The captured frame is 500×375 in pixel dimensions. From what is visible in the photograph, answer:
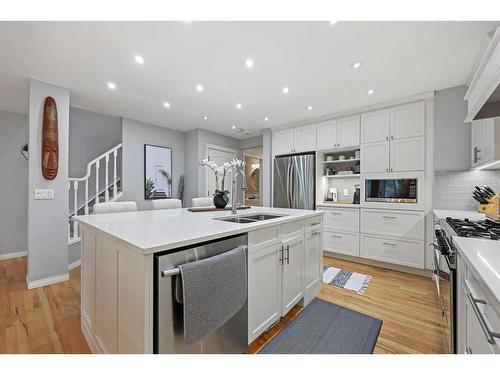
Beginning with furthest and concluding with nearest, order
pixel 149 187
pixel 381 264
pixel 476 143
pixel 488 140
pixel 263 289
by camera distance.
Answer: pixel 149 187, pixel 381 264, pixel 476 143, pixel 488 140, pixel 263 289

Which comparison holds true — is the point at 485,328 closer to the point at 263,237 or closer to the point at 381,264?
the point at 263,237

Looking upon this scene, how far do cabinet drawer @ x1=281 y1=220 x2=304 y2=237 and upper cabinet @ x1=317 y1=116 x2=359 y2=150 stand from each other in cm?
219

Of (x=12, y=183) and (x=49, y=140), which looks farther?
(x=12, y=183)

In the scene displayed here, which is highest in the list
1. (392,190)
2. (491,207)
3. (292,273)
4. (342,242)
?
(392,190)

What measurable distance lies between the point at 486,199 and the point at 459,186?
0.39 metres

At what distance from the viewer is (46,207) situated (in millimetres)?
2648

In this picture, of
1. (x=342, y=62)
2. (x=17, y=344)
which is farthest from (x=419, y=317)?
(x=17, y=344)

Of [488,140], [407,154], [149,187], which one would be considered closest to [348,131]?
[407,154]

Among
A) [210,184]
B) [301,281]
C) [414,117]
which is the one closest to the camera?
[301,281]

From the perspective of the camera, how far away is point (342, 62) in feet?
7.15

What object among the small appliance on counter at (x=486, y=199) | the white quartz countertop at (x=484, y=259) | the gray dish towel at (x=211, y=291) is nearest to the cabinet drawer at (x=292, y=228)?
the gray dish towel at (x=211, y=291)

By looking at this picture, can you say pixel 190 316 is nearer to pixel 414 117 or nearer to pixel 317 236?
pixel 317 236

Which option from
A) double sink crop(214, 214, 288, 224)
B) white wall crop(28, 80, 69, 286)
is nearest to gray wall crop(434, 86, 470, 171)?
double sink crop(214, 214, 288, 224)

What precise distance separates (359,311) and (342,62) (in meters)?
2.45
